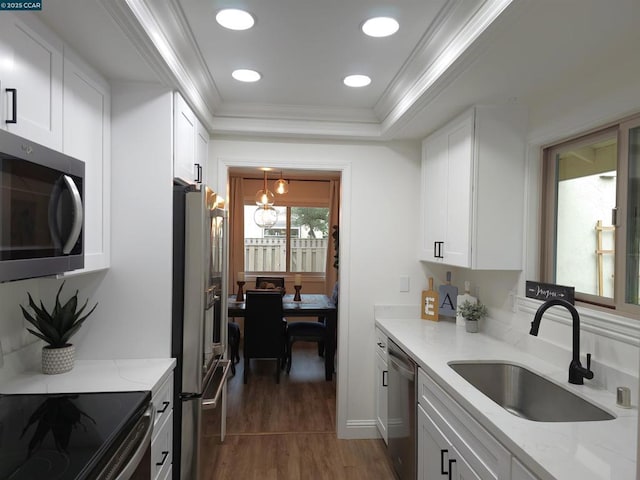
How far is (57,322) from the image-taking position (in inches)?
69.9

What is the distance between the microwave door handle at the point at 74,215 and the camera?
1.33m

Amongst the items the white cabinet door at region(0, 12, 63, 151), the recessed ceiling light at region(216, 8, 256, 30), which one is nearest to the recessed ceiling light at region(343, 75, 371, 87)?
the recessed ceiling light at region(216, 8, 256, 30)

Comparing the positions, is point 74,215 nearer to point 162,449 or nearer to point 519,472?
point 162,449

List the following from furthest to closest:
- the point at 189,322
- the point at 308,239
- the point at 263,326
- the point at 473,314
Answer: the point at 308,239, the point at 263,326, the point at 473,314, the point at 189,322

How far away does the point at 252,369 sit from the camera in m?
4.69

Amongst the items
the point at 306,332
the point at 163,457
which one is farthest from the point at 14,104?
the point at 306,332

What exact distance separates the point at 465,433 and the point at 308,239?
478 centimetres

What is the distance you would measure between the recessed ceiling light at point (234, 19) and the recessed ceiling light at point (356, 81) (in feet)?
2.50

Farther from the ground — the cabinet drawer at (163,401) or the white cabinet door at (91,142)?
the white cabinet door at (91,142)

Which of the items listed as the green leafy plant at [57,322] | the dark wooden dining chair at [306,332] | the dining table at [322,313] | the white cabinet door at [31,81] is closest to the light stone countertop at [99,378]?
the green leafy plant at [57,322]

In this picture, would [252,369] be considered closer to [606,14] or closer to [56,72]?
[56,72]

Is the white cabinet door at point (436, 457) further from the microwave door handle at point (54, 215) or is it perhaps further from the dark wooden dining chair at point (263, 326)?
the dark wooden dining chair at point (263, 326)

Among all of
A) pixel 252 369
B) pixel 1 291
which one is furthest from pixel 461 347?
pixel 252 369

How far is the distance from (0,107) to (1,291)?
834 mm
